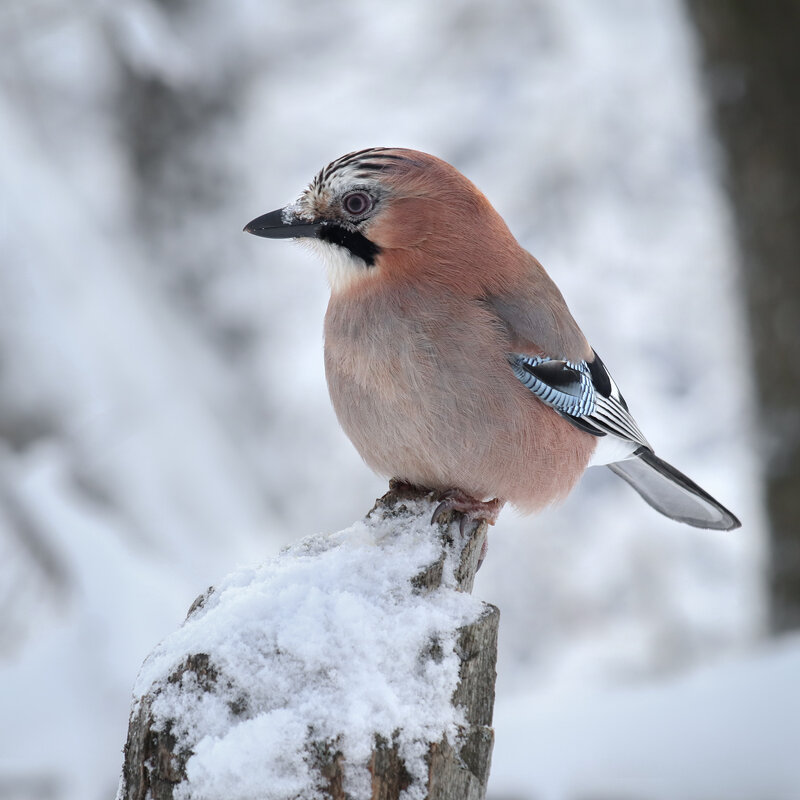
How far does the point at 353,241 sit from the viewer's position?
2.24 m

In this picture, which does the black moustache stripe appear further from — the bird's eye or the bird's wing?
the bird's wing

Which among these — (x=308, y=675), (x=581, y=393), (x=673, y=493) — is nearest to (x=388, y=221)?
(x=581, y=393)

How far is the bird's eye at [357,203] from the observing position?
2201 mm

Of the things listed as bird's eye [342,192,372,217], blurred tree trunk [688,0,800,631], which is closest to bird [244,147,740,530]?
bird's eye [342,192,372,217]

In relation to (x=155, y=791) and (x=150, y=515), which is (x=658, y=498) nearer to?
(x=155, y=791)

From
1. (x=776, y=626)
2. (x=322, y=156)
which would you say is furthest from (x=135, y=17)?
(x=776, y=626)

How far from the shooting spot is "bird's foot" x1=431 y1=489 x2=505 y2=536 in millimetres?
2068

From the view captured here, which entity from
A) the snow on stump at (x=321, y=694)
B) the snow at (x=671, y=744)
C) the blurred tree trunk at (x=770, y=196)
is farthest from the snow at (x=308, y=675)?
the blurred tree trunk at (x=770, y=196)

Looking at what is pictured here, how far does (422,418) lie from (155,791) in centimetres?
97

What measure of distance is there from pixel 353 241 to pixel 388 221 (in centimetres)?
10

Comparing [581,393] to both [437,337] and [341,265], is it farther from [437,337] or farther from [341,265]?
[341,265]

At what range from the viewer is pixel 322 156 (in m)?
7.85

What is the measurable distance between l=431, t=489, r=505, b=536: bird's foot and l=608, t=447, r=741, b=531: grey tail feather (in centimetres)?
84

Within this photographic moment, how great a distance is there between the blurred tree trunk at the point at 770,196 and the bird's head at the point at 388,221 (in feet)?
9.30
